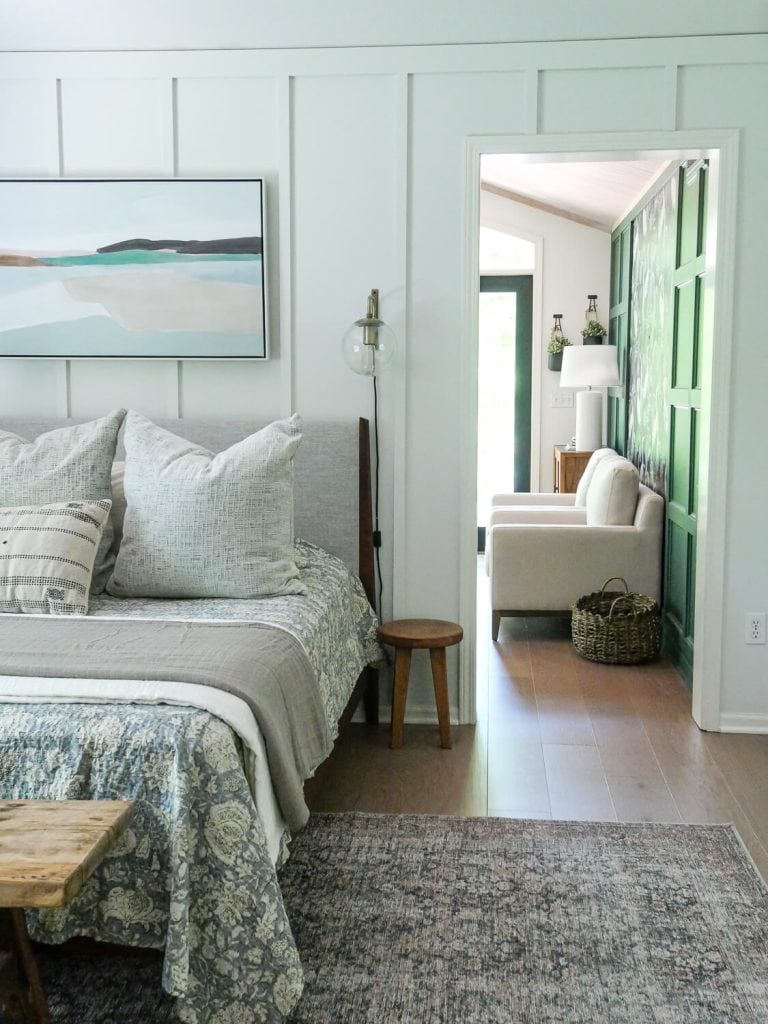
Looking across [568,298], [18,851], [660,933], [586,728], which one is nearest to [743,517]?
[586,728]

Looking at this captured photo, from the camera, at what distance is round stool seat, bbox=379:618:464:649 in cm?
362

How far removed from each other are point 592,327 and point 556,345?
1.05 ft

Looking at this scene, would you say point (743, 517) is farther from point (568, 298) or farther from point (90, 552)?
point (568, 298)

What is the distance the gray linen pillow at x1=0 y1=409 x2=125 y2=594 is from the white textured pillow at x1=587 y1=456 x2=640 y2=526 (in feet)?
8.85

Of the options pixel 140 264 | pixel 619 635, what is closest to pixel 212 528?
pixel 140 264

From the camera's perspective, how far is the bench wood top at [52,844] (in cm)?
157

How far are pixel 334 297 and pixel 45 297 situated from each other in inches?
41.2

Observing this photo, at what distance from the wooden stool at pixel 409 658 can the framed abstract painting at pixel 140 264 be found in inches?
44.4

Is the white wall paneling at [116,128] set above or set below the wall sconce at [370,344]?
above

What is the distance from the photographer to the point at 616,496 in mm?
5273

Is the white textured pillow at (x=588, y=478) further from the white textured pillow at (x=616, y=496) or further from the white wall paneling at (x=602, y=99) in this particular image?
the white wall paneling at (x=602, y=99)

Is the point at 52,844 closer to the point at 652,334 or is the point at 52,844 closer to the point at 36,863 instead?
the point at 36,863

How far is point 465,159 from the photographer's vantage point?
12.3 ft

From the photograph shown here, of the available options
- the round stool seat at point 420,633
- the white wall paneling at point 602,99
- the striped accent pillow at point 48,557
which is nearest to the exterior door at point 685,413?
the white wall paneling at point 602,99
